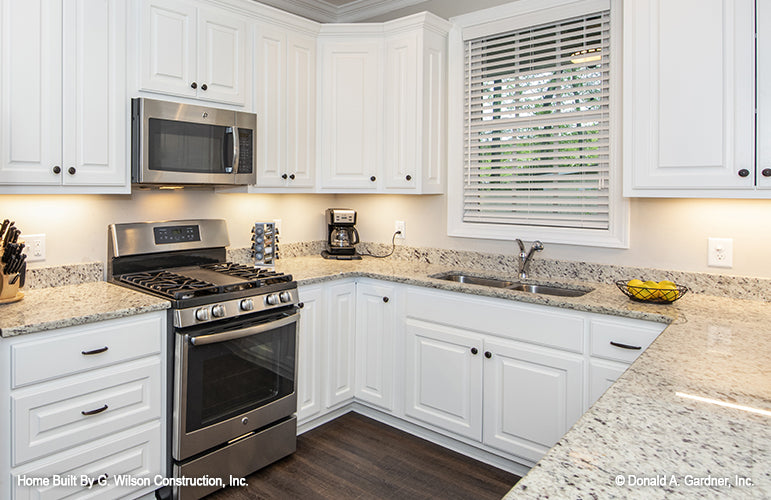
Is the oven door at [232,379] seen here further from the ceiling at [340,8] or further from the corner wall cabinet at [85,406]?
the ceiling at [340,8]

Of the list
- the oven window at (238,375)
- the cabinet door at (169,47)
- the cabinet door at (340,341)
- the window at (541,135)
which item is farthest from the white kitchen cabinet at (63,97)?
the window at (541,135)

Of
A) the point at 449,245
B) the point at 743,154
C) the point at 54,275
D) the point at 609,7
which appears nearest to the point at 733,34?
the point at 743,154

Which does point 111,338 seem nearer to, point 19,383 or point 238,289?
point 19,383

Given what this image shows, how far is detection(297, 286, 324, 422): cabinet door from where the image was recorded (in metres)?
2.85

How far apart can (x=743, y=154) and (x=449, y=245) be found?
5.49ft

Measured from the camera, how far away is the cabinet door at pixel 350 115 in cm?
334

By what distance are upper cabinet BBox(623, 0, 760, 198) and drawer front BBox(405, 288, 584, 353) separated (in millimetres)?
651

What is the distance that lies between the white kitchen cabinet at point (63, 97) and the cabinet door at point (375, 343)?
4.60ft

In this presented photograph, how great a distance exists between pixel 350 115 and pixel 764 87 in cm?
216

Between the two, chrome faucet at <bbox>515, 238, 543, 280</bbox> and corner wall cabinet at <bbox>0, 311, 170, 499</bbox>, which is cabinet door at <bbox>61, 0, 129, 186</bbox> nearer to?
corner wall cabinet at <bbox>0, 311, 170, 499</bbox>

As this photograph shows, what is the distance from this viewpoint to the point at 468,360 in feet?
8.77

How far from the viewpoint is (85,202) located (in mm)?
2590

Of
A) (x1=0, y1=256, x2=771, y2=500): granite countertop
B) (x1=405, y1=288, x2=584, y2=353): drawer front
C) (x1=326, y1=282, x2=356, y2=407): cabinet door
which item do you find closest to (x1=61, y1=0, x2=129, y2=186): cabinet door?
(x1=0, y1=256, x2=771, y2=500): granite countertop

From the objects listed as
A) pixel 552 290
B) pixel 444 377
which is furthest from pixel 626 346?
pixel 444 377
